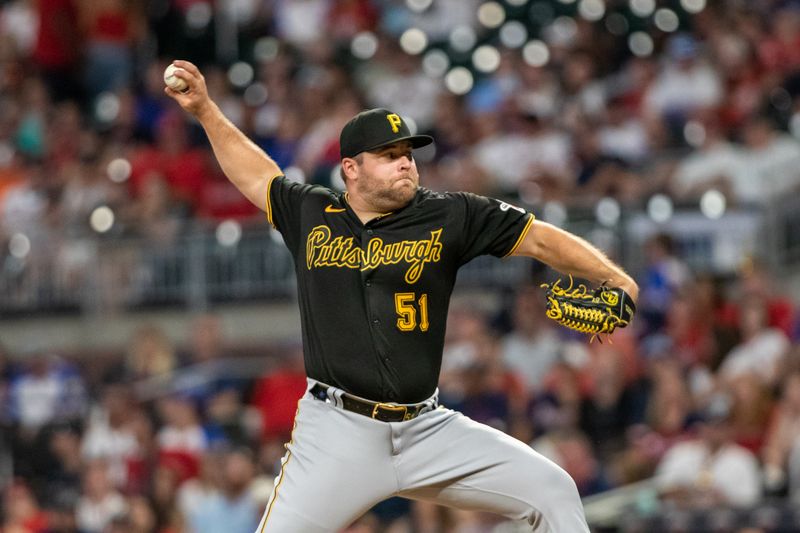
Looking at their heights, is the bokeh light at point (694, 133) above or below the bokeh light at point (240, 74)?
below

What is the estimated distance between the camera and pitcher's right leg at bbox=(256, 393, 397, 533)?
5555 millimetres

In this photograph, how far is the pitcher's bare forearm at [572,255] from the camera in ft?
18.8

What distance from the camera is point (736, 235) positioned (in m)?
11.6

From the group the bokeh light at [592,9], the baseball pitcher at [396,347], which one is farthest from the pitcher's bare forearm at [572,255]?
the bokeh light at [592,9]

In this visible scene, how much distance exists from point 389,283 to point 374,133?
1.87 ft

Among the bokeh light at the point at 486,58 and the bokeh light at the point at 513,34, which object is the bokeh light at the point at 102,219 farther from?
the bokeh light at the point at 513,34

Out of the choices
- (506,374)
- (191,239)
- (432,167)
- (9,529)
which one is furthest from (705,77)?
(9,529)

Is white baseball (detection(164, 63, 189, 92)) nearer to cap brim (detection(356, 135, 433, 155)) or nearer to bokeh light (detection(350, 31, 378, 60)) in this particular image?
cap brim (detection(356, 135, 433, 155))

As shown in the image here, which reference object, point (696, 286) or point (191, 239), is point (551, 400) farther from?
point (191, 239)

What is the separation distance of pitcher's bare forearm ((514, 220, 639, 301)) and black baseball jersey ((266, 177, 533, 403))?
0.06m

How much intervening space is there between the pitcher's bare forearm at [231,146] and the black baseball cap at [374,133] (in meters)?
0.44

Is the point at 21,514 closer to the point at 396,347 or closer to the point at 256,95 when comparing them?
the point at 256,95

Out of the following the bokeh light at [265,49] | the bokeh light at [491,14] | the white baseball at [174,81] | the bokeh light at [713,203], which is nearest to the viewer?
the white baseball at [174,81]

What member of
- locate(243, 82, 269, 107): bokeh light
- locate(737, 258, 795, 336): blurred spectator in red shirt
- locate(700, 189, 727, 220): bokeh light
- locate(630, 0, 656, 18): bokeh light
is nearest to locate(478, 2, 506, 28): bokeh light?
locate(630, 0, 656, 18): bokeh light
